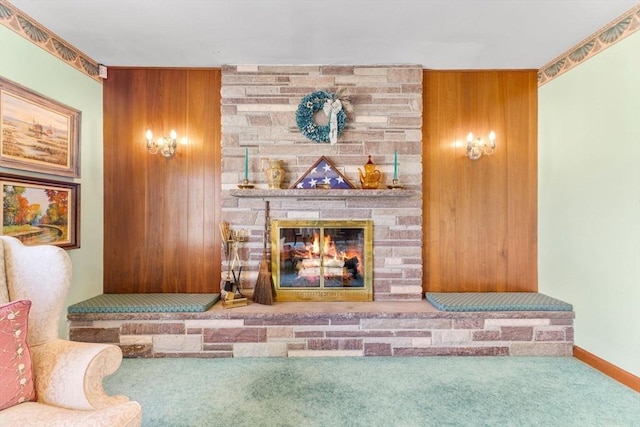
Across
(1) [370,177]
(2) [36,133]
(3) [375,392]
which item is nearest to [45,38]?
(2) [36,133]

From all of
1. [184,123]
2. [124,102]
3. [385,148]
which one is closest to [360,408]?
[385,148]

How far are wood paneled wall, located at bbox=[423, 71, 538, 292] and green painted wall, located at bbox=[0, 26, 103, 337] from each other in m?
3.16

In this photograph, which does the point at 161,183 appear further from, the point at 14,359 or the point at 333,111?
the point at 14,359

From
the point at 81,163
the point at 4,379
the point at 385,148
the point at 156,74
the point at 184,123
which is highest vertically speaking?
the point at 156,74

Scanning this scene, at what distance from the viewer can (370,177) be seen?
2.83m

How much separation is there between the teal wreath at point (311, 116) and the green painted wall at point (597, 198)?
1.97m

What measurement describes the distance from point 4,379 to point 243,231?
1828mm

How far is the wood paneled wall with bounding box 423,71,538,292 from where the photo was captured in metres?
3.04

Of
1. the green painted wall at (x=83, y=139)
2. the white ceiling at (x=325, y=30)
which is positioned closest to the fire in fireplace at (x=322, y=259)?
the white ceiling at (x=325, y=30)

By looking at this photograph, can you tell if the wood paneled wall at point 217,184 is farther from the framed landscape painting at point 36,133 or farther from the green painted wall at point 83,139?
the framed landscape painting at point 36,133

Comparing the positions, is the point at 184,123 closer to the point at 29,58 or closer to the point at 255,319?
the point at 29,58

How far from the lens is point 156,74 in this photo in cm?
299

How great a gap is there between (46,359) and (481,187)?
3.43 meters

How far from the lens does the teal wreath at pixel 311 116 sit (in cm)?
288
